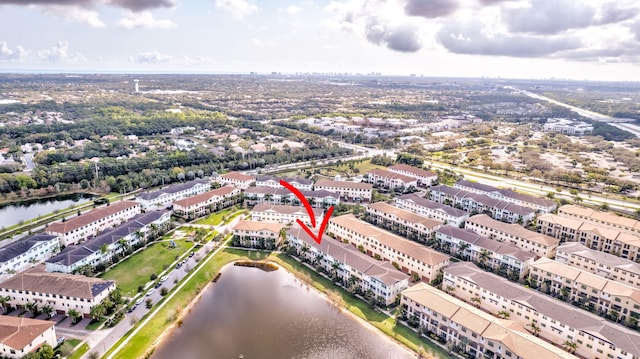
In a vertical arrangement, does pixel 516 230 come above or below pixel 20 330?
above

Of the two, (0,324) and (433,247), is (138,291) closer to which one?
(0,324)

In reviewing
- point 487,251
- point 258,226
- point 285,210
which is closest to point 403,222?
point 487,251

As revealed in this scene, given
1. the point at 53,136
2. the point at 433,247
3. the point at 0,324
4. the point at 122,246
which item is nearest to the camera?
the point at 0,324

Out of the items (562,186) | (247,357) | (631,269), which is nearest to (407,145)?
(562,186)

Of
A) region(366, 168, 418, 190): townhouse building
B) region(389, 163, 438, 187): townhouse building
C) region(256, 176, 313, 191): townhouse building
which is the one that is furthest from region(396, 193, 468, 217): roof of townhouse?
region(256, 176, 313, 191): townhouse building

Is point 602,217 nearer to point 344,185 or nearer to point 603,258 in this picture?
point 603,258

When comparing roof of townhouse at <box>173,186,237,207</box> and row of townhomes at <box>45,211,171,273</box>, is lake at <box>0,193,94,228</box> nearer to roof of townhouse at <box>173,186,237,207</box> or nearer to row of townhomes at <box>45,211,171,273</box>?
roof of townhouse at <box>173,186,237,207</box>

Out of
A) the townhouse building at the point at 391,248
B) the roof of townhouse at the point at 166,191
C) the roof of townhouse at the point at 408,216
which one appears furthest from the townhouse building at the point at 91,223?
the roof of townhouse at the point at 408,216

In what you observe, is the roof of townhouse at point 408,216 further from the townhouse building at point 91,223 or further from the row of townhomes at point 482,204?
the townhouse building at point 91,223
